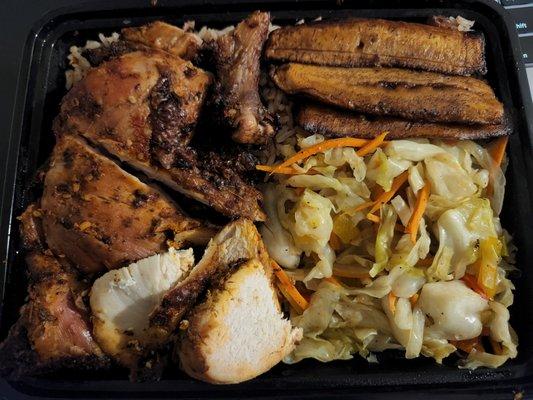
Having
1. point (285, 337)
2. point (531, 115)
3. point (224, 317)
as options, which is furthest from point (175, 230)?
point (531, 115)

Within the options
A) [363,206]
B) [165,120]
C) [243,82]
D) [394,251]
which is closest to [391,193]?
[363,206]

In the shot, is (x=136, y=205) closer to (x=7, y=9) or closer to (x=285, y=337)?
(x=285, y=337)

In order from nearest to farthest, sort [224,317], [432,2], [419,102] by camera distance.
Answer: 1. [224,317]
2. [419,102]
3. [432,2]

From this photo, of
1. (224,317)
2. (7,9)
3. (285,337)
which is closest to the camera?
(224,317)

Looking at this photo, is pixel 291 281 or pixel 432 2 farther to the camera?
pixel 432 2

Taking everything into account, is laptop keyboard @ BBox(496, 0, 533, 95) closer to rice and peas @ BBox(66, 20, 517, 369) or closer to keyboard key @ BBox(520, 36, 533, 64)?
keyboard key @ BBox(520, 36, 533, 64)

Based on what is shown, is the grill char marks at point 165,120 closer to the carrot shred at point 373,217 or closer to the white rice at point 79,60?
the white rice at point 79,60
